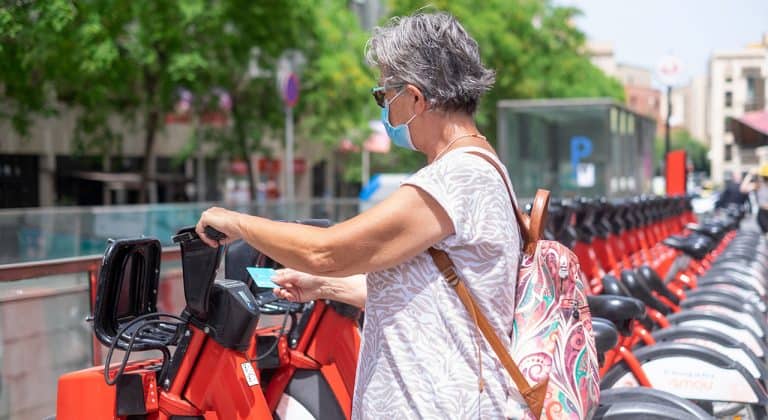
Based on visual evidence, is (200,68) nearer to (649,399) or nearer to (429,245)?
(649,399)

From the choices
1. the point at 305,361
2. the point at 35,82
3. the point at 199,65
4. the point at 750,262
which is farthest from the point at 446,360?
the point at 199,65

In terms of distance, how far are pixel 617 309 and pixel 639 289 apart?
131 centimetres

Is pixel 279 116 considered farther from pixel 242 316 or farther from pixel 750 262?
pixel 242 316

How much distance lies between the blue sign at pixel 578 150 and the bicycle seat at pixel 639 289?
1091 centimetres

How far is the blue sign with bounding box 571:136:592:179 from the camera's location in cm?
1573

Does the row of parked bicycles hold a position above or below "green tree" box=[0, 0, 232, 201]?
below

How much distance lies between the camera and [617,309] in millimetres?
3717

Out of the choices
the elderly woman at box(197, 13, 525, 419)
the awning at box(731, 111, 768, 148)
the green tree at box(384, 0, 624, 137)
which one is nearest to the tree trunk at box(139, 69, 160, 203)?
the green tree at box(384, 0, 624, 137)

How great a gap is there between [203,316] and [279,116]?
21160mm

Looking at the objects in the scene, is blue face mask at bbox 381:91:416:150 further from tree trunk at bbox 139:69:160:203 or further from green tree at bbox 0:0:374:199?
tree trunk at bbox 139:69:160:203

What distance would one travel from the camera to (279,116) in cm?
2334

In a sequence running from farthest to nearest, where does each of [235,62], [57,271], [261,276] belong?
[235,62] → [57,271] → [261,276]

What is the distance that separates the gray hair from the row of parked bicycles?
25.1 inches

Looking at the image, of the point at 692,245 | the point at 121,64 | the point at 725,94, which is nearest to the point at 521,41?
the point at 121,64
